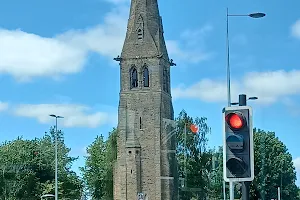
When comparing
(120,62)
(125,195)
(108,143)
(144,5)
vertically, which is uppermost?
(144,5)

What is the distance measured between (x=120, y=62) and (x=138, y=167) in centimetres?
1564

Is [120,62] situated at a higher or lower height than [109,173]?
higher

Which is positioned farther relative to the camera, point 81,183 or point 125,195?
point 81,183

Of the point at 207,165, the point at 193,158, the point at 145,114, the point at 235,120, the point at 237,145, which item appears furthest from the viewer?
the point at 145,114

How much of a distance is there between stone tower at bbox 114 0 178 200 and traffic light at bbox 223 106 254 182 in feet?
280

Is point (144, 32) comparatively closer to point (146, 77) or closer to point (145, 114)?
point (146, 77)

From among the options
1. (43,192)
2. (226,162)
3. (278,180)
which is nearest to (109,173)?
(43,192)

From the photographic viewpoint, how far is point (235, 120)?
10125mm

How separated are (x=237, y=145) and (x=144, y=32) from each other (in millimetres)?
91359

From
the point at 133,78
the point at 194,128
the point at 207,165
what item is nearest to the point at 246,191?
the point at 207,165

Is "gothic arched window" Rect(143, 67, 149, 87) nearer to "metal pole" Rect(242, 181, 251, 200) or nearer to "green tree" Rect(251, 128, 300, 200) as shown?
"green tree" Rect(251, 128, 300, 200)

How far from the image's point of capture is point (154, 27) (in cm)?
10138

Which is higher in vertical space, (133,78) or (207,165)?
(133,78)

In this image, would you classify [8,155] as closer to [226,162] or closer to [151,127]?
[151,127]
